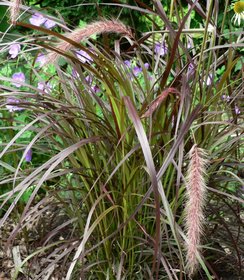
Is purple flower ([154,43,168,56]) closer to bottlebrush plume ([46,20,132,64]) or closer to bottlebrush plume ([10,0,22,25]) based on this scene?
bottlebrush plume ([46,20,132,64])

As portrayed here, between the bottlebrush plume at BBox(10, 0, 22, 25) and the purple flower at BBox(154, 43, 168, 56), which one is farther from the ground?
the bottlebrush plume at BBox(10, 0, 22, 25)

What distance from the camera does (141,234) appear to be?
83.1 inches

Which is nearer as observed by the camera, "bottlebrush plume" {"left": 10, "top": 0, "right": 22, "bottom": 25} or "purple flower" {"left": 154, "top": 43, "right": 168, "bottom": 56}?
"bottlebrush plume" {"left": 10, "top": 0, "right": 22, "bottom": 25}

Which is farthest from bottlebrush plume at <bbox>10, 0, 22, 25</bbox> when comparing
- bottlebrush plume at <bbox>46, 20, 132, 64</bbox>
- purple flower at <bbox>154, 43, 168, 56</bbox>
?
purple flower at <bbox>154, 43, 168, 56</bbox>

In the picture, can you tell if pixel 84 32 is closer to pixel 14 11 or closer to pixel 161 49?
pixel 14 11

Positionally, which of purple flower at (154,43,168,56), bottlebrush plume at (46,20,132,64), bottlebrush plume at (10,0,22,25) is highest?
bottlebrush plume at (10,0,22,25)

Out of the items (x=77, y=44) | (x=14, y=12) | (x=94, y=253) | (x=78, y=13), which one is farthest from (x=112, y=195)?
(x=78, y=13)

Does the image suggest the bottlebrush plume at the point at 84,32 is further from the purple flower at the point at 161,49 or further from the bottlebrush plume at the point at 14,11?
the purple flower at the point at 161,49

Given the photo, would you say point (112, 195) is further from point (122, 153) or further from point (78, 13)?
point (78, 13)

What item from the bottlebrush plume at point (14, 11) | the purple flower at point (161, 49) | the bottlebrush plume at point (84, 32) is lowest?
the purple flower at point (161, 49)

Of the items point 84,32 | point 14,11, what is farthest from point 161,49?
point 14,11

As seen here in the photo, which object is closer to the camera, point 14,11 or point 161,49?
point 14,11

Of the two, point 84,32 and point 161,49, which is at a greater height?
point 84,32

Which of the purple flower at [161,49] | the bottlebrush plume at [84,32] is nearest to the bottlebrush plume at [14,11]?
the bottlebrush plume at [84,32]
